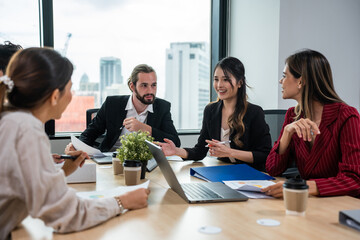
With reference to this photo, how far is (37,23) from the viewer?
376 centimetres

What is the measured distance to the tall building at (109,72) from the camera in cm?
402

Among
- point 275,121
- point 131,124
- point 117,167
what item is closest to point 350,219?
point 117,167

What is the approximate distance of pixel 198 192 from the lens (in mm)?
1524

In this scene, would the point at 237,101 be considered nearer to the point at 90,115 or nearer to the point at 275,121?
the point at 275,121

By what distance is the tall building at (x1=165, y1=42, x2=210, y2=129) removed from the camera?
438cm

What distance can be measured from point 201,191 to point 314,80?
0.88m

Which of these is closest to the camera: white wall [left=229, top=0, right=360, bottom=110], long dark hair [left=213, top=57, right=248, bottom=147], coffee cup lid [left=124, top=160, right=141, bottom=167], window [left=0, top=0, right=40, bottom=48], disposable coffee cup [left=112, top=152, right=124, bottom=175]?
coffee cup lid [left=124, top=160, right=141, bottom=167]

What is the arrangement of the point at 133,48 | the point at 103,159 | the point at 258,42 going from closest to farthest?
the point at 103,159 < the point at 258,42 < the point at 133,48

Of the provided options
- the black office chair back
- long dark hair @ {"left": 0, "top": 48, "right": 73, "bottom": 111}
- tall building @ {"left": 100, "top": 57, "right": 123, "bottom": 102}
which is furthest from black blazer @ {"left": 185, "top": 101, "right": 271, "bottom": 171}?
tall building @ {"left": 100, "top": 57, "right": 123, "bottom": 102}

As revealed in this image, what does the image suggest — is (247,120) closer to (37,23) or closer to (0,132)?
(0,132)

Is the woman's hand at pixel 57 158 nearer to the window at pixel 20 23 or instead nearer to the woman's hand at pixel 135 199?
the woman's hand at pixel 135 199

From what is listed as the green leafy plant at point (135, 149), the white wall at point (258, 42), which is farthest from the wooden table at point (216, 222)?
the white wall at point (258, 42)

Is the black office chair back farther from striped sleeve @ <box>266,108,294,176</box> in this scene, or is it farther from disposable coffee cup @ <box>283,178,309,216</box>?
disposable coffee cup @ <box>283,178,309,216</box>

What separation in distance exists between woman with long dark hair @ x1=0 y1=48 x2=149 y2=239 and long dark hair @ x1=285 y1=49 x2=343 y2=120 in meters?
1.13
